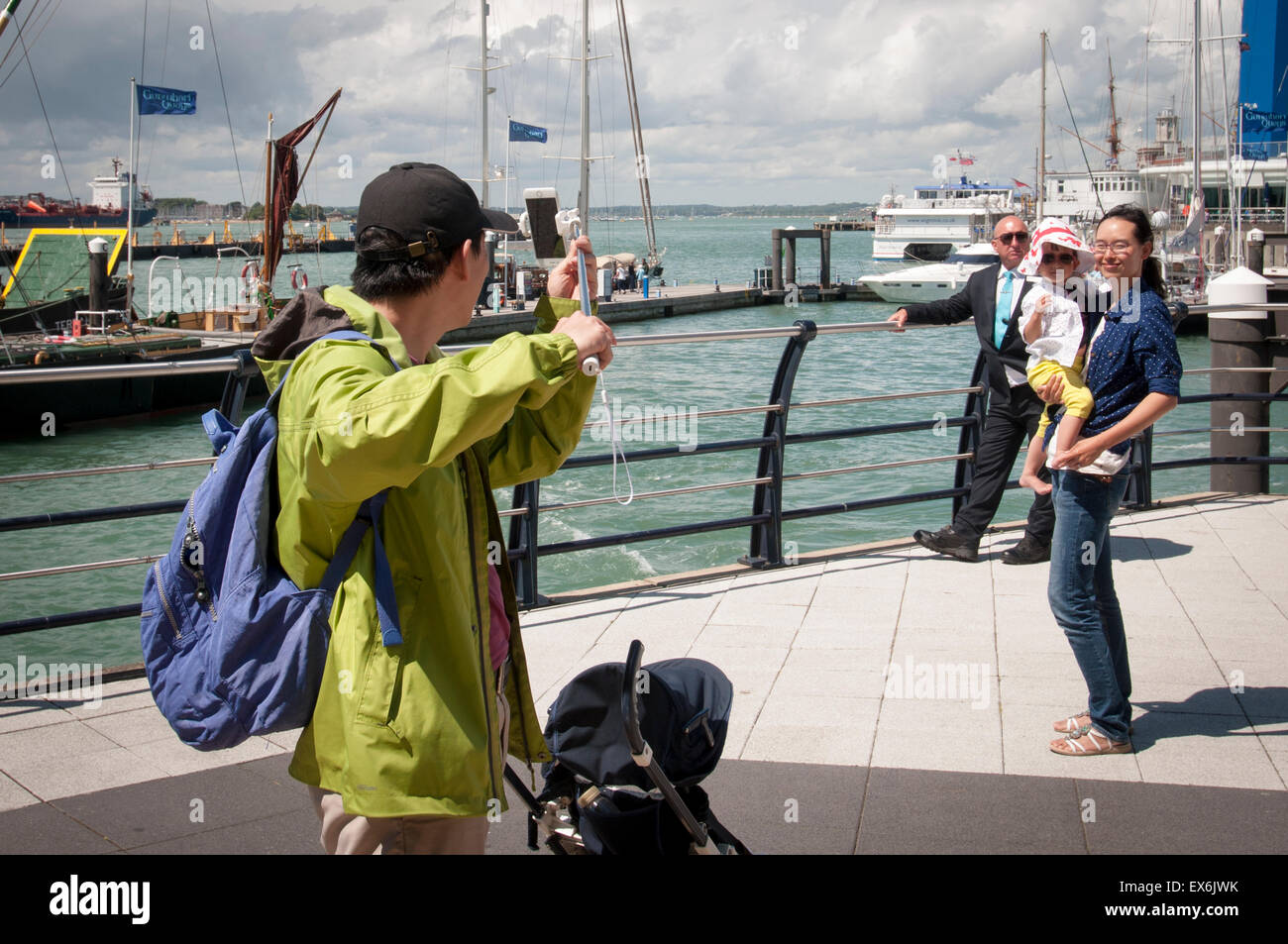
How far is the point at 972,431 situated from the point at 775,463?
1640 millimetres

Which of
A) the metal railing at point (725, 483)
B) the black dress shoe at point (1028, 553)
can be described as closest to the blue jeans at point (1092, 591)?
the metal railing at point (725, 483)

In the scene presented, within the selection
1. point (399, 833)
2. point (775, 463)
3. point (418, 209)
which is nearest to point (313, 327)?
point (418, 209)

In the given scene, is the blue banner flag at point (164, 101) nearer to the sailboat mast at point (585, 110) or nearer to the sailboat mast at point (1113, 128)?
the sailboat mast at point (585, 110)

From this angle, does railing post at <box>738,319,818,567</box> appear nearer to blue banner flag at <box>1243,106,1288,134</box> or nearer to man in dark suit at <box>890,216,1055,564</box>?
man in dark suit at <box>890,216,1055,564</box>

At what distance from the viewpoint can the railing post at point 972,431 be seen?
6.95 m

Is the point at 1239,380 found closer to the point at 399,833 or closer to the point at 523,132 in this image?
the point at 399,833

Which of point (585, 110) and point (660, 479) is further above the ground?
point (585, 110)

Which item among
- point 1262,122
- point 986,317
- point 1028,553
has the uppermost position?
point 1262,122

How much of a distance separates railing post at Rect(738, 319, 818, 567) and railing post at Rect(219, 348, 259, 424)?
8.72 ft

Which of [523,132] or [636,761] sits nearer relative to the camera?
[636,761]

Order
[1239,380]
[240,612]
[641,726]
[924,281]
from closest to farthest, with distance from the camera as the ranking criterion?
[240,612]
[641,726]
[1239,380]
[924,281]

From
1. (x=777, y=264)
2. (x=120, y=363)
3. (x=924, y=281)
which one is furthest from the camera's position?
(x=777, y=264)

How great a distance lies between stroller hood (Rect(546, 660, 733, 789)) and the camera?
7.92 feet

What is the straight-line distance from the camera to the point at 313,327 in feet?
6.58
